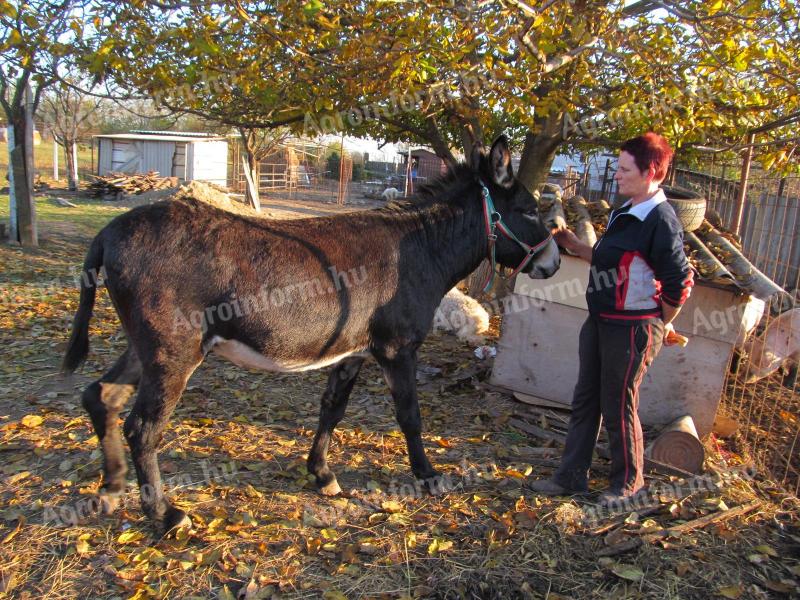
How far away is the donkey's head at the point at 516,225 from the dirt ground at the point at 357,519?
162 cm

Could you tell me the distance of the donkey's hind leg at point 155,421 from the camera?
333cm

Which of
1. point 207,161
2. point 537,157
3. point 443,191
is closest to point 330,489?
point 443,191

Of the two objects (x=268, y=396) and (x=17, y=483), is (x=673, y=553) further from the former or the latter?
(x=17, y=483)

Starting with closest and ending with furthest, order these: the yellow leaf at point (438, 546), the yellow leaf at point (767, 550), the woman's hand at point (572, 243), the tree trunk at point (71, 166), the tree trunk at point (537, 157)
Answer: the yellow leaf at point (438, 546) < the yellow leaf at point (767, 550) < the woman's hand at point (572, 243) < the tree trunk at point (537, 157) < the tree trunk at point (71, 166)

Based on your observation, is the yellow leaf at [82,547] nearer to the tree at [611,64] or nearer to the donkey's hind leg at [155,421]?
the donkey's hind leg at [155,421]

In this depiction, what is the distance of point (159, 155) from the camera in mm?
31828

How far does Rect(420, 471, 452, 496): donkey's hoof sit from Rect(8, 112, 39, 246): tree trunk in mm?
11451

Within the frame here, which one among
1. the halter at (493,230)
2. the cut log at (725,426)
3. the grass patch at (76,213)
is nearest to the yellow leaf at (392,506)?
the halter at (493,230)

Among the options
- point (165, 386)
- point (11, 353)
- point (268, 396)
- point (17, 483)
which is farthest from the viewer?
point (11, 353)

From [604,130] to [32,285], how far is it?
28.6ft

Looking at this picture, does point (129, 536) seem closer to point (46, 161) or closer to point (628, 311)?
point (628, 311)

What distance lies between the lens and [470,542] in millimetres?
3494

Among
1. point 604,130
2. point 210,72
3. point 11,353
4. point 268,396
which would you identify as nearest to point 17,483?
point 268,396

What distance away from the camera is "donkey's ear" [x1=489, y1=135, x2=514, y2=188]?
396cm
